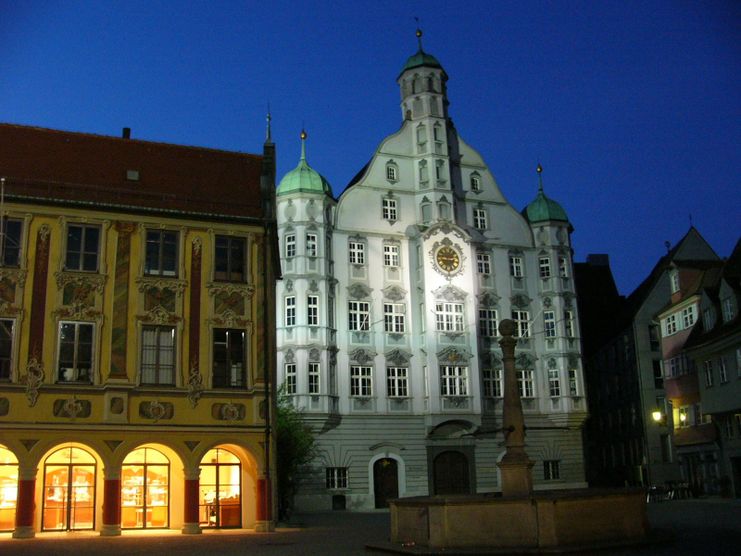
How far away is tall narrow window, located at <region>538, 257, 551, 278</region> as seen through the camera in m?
54.5

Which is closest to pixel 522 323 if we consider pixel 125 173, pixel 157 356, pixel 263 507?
pixel 263 507

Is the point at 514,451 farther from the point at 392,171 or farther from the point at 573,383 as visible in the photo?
the point at 392,171

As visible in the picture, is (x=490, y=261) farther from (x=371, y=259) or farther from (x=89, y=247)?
(x=89, y=247)

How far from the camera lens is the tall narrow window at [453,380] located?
162 feet

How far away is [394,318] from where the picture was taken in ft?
166

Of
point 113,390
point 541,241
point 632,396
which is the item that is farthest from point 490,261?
point 113,390

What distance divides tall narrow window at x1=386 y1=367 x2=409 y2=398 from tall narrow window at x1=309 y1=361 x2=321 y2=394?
4308 mm

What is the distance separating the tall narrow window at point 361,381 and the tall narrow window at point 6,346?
78.7ft

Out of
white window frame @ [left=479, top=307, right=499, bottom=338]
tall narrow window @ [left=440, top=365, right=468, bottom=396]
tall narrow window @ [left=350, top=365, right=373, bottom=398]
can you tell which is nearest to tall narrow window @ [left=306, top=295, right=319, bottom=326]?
tall narrow window @ [left=350, top=365, right=373, bottom=398]

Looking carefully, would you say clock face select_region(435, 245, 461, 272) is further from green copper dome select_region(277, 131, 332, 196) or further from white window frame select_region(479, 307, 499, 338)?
green copper dome select_region(277, 131, 332, 196)

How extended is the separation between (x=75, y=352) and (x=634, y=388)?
40.9m

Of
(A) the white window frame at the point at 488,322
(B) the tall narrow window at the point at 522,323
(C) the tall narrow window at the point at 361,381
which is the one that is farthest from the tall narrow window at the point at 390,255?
(B) the tall narrow window at the point at 522,323

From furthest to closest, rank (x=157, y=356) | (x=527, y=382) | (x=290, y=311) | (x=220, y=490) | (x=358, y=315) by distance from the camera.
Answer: (x=527, y=382) < (x=358, y=315) < (x=290, y=311) < (x=220, y=490) < (x=157, y=356)

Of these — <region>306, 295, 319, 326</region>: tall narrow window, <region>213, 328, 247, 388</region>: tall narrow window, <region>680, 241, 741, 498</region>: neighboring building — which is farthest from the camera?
<region>306, 295, 319, 326</region>: tall narrow window
